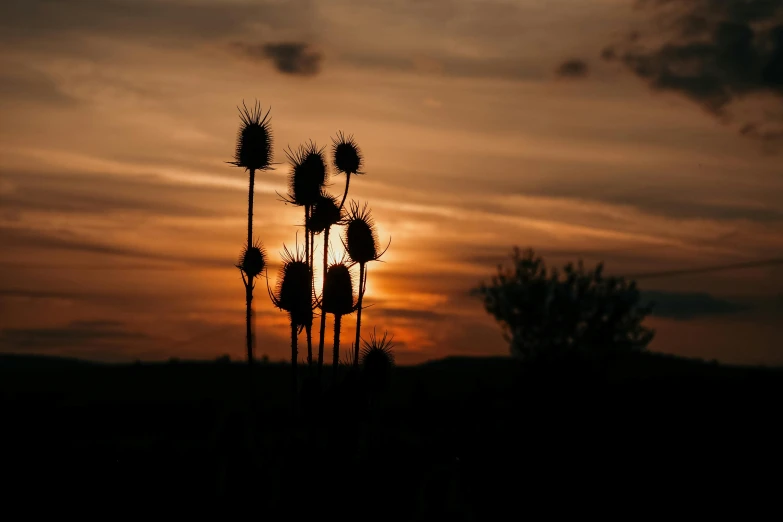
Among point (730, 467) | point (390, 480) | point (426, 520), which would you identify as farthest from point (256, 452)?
point (730, 467)

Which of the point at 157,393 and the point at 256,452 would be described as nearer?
the point at 256,452

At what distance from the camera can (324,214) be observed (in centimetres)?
1706

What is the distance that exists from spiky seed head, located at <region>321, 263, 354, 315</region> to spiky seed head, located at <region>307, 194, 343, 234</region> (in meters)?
0.97

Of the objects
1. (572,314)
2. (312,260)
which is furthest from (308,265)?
(572,314)

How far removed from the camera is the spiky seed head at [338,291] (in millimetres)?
16219

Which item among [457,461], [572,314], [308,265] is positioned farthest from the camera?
[572,314]

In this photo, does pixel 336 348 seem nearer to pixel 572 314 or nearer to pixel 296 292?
pixel 296 292

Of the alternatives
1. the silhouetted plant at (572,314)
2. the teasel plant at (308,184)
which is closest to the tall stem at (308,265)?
the teasel plant at (308,184)

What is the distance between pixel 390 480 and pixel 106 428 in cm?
2069

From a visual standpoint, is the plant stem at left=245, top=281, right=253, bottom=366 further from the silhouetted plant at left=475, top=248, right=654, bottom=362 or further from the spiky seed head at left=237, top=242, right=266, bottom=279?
the silhouetted plant at left=475, top=248, right=654, bottom=362

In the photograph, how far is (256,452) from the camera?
12742 millimetres

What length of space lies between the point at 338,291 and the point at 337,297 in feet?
0.37

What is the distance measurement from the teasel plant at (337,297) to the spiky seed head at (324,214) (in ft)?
3.12

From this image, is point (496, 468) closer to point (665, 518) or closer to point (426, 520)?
point (665, 518)
